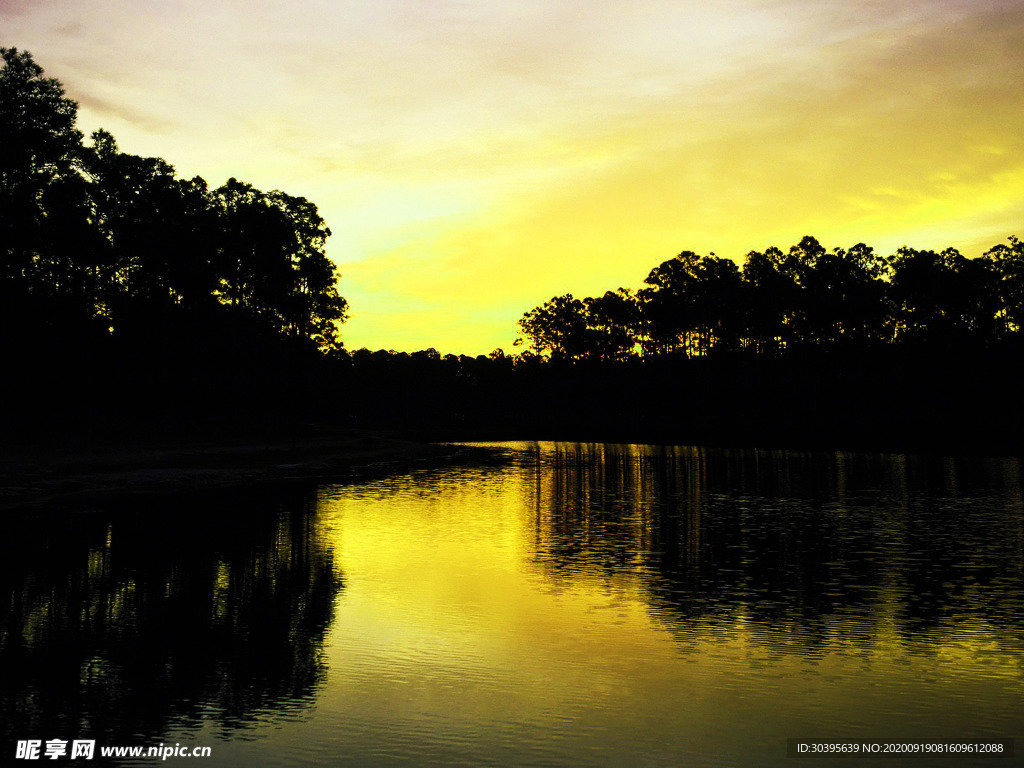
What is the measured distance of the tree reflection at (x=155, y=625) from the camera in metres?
11.3

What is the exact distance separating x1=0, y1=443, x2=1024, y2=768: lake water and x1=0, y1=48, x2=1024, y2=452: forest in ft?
132

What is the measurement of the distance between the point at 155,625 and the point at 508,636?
6303 mm

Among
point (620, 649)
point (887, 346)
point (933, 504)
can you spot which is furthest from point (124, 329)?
point (887, 346)

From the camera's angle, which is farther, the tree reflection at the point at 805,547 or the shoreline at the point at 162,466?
the shoreline at the point at 162,466

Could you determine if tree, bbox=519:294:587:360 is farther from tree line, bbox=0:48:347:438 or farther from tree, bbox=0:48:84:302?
tree, bbox=0:48:84:302

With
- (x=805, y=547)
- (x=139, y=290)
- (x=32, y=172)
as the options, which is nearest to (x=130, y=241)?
(x=139, y=290)

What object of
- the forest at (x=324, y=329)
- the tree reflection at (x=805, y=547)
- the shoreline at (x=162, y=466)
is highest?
the forest at (x=324, y=329)

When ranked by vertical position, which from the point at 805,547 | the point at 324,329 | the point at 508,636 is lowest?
the point at 805,547

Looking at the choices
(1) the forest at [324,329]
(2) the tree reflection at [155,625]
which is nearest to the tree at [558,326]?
(1) the forest at [324,329]

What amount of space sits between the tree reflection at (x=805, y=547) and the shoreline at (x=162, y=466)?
55.4 feet

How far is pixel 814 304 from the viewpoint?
133000mm

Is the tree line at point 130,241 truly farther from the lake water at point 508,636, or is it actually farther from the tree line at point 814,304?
the tree line at point 814,304

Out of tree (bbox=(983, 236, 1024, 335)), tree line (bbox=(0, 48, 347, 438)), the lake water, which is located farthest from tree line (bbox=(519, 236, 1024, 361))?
the lake water

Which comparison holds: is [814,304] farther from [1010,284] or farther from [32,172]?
[32,172]
